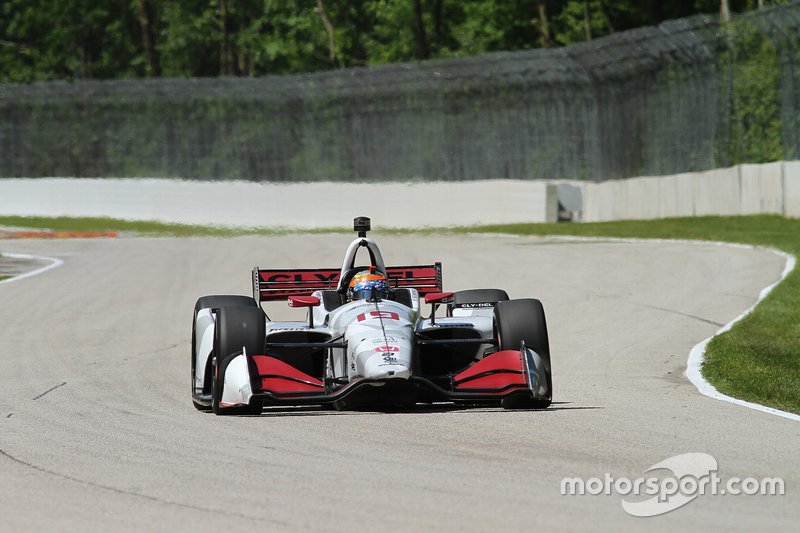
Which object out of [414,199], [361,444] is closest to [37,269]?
[414,199]

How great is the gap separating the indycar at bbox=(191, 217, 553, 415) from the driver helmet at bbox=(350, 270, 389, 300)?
0.03 meters

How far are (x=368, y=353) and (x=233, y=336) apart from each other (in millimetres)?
1037

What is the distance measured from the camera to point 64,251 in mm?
27750

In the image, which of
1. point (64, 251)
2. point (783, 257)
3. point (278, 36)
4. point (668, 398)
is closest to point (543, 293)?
point (783, 257)

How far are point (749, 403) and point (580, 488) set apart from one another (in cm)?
380

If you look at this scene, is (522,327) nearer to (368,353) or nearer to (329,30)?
(368,353)

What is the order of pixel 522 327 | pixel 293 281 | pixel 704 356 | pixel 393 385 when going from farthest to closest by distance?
1. pixel 704 356
2. pixel 293 281
3. pixel 522 327
4. pixel 393 385

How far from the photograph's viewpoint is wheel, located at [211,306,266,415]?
31.9 ft

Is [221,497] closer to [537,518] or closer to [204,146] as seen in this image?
[537,518]

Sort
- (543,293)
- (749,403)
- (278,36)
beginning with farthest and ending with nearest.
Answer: (278,36), (543,293), (749,403)

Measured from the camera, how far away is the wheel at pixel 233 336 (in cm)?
973

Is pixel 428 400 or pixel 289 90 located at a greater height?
pixel 289 90

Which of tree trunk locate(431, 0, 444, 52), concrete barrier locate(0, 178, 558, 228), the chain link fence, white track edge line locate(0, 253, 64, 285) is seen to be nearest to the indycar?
white track edge line locate(0, 253, 64, 285)

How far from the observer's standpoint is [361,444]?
7891mm
